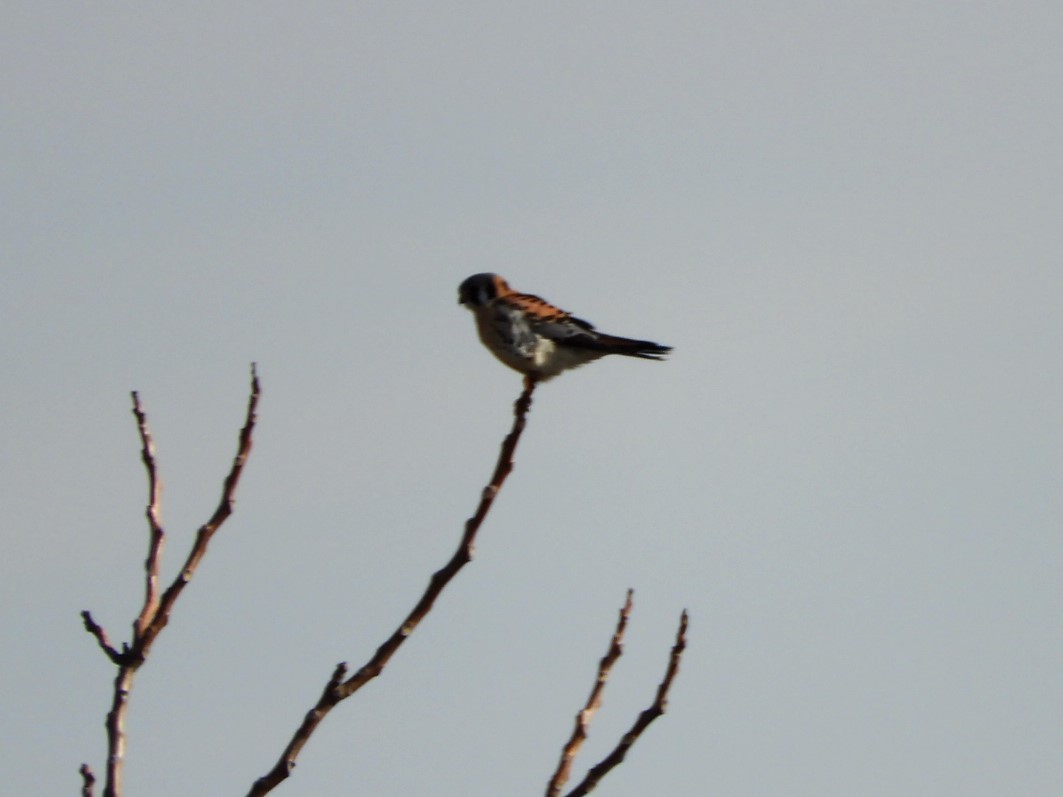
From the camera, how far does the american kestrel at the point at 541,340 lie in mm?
9570

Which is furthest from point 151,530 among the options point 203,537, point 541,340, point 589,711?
point 541,340

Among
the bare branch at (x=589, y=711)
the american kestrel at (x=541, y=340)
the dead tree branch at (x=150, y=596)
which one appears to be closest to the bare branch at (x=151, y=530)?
the dead tree branch at (x=150, y=596)

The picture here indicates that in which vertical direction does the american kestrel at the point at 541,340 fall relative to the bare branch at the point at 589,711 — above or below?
above

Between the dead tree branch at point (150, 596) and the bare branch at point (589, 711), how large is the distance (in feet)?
3.28

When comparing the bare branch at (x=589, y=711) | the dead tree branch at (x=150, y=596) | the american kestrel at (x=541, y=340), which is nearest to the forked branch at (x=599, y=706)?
the bare branch at (x=589, y=711)

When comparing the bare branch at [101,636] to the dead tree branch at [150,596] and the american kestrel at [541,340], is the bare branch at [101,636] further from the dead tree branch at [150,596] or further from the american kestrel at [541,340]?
the american kestrel at [541,340]

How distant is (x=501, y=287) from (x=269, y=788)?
6889 millimetres

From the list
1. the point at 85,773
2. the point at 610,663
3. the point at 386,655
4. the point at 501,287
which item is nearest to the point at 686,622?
the point at 610,663

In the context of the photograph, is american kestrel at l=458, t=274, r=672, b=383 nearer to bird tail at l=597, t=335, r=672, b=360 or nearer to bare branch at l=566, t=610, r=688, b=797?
bird tail at l=597, t=335, r=672, b=360

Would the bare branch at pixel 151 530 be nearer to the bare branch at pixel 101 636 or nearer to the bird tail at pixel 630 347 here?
the bare branch at pixel 101 636

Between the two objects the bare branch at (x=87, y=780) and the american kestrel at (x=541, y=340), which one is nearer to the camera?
the bare branch at (x=87, y=780)

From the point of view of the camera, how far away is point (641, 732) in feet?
13.1

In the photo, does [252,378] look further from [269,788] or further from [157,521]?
[269,788]

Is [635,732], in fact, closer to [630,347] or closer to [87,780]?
[87,780]
